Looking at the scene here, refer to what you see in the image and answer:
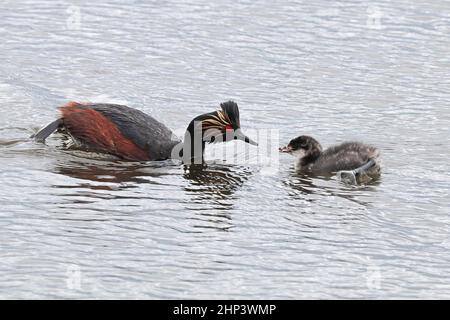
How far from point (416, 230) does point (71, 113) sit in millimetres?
3893

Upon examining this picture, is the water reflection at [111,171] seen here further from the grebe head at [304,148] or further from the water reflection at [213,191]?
the grebe head at [304,148]

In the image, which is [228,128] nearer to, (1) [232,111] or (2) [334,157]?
(1) [232,111]

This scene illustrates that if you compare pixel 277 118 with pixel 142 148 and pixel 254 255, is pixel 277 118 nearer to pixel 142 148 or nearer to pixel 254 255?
pixel 142 148

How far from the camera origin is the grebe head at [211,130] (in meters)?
10.2

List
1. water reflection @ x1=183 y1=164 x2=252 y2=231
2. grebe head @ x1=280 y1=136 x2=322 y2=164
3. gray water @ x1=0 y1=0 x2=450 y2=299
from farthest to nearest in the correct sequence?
grebe head @ x1=280 y1=136 x2=322 y2=164, water reflection @ x1=183 y1=164 x2=252 y2=231, gray water @ x1=0 y1=0 x2=450 y2=299

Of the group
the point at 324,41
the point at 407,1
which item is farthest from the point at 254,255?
the point at 407,1

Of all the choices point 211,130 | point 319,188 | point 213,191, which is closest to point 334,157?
point 319,188

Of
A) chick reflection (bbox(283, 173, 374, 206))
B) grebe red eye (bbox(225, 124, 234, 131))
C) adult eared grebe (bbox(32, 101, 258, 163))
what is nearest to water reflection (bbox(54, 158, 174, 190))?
adult eared grebe (bbox(32, 101, 258, 163))

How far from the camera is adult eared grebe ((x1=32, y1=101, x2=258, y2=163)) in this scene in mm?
10312

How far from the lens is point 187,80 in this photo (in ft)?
41.1

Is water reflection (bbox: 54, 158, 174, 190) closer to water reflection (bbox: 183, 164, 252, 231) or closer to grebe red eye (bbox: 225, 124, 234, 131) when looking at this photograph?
water reflection (bbox: 183, 164, 252, 231)

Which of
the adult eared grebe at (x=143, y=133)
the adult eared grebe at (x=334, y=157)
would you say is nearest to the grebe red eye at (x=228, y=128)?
the adult eared grebe at (x=143, y=133)

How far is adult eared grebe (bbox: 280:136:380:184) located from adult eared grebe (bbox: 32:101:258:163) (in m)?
0.46

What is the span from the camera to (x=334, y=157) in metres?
10.1
